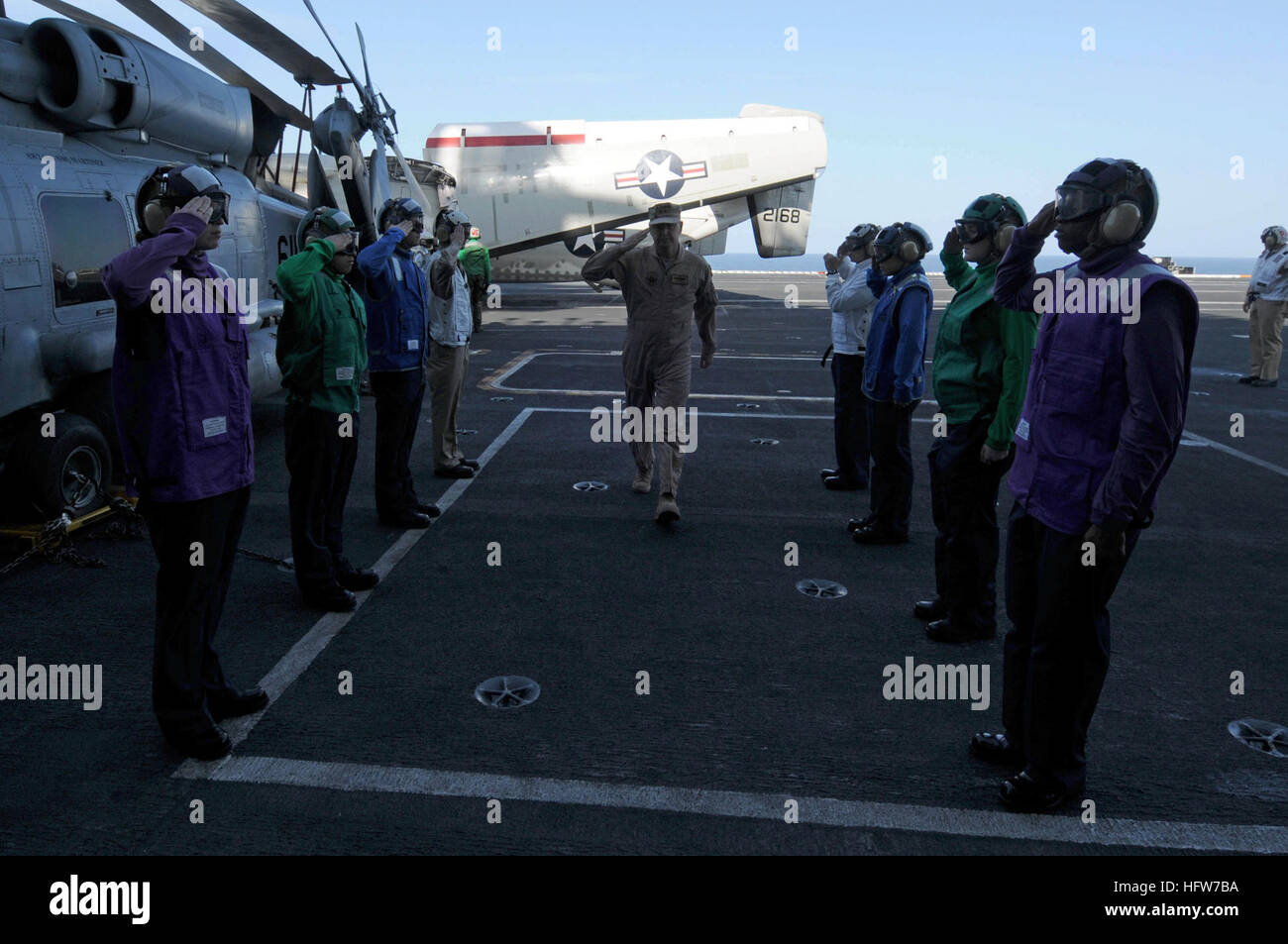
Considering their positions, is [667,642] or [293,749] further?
[667,642]

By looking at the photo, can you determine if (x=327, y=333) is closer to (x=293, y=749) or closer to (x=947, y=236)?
(x=293, y=749)

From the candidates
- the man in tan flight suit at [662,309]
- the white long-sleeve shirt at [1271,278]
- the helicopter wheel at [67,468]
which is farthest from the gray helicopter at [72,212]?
the white long-sleeve shirt at [1271,278]

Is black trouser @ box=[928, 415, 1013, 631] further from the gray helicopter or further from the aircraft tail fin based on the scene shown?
the aircraft tail fin

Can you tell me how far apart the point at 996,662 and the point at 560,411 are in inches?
271

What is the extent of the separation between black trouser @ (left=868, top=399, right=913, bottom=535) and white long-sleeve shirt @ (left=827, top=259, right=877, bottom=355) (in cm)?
123

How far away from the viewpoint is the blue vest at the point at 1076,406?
278cm

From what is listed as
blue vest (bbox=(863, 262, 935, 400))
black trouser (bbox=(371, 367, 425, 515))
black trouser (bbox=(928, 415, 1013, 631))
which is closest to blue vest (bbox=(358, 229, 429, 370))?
black trouser (bbox=(371, 367, 425, 515))

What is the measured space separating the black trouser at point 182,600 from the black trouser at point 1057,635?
9.96 feet

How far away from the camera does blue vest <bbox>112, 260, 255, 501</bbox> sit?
316 centimetres

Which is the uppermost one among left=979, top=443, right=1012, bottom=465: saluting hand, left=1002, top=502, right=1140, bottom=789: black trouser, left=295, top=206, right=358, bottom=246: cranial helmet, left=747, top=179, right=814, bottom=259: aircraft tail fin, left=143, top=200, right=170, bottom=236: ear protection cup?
left=747, top=179, right=814, bottom=259: aircraft tail fin

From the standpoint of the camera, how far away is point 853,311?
703cm
